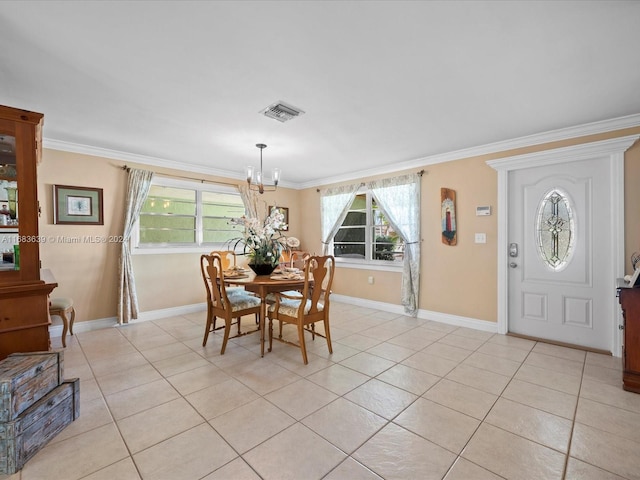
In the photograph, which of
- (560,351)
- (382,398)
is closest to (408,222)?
(560,351)

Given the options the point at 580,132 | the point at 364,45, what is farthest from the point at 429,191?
the point at 364,45

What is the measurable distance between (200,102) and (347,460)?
2.87 m

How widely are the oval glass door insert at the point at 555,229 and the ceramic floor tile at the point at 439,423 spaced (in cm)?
239

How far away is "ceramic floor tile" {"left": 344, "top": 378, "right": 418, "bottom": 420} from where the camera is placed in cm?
203

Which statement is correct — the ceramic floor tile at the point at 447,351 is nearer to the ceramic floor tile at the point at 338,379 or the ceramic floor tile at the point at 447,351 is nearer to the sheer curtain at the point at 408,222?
the ceramic floor tile at the point at 338,379

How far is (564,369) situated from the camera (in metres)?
2.64

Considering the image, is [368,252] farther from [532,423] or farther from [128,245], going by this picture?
[128,245]

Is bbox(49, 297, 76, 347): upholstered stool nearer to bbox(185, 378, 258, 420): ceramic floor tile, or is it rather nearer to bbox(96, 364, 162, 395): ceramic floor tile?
bbox(96, 364, 162, 395): ceramic floor tile

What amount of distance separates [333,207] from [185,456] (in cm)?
444

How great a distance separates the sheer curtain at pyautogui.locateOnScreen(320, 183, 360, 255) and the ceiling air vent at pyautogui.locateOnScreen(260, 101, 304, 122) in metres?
2.55

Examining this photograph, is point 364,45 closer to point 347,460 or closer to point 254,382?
point 347,460

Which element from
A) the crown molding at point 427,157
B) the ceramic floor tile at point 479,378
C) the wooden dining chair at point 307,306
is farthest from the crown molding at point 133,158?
the ceramic floor tile at point 479,378

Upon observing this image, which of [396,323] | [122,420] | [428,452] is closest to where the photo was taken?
[428,452]

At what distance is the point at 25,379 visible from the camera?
1603 mm
